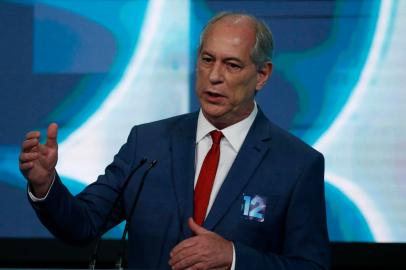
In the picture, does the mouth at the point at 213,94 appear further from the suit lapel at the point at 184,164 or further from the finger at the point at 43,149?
the finger at the point at 43,149

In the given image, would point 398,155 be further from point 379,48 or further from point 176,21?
point 176,21

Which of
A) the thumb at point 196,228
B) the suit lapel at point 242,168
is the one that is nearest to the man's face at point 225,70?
the suit lapel at point 242,168

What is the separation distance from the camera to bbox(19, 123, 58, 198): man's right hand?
82.7 inches

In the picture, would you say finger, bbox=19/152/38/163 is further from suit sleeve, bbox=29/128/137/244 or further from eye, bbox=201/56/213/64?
eye, bbox=201/56/213/64

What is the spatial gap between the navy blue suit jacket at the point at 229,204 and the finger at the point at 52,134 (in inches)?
8.5

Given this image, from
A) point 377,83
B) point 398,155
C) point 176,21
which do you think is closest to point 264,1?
point 176,21

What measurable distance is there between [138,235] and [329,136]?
4.66 feet

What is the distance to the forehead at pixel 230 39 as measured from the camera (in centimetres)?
249

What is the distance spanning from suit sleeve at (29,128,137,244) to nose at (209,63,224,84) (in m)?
0.35

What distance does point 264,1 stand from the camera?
3.71m

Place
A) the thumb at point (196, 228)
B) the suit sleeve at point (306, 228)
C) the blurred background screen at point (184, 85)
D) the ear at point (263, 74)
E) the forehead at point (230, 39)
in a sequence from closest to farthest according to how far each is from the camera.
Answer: the thumb at point (196, 228) < the suit sleeve at point (306, 228) < the forehead at point (230, 39) < the ear at point (263, 74) < the blurred background screen at point (184, 85)

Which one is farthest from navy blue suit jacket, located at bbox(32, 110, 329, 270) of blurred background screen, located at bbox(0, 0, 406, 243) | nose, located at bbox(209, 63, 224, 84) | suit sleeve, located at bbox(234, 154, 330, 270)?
blurred background screen, located at bbox(0, 0, 406, 243)

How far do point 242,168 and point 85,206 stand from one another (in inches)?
19.6

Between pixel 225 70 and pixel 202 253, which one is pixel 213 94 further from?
pixel 202 253
